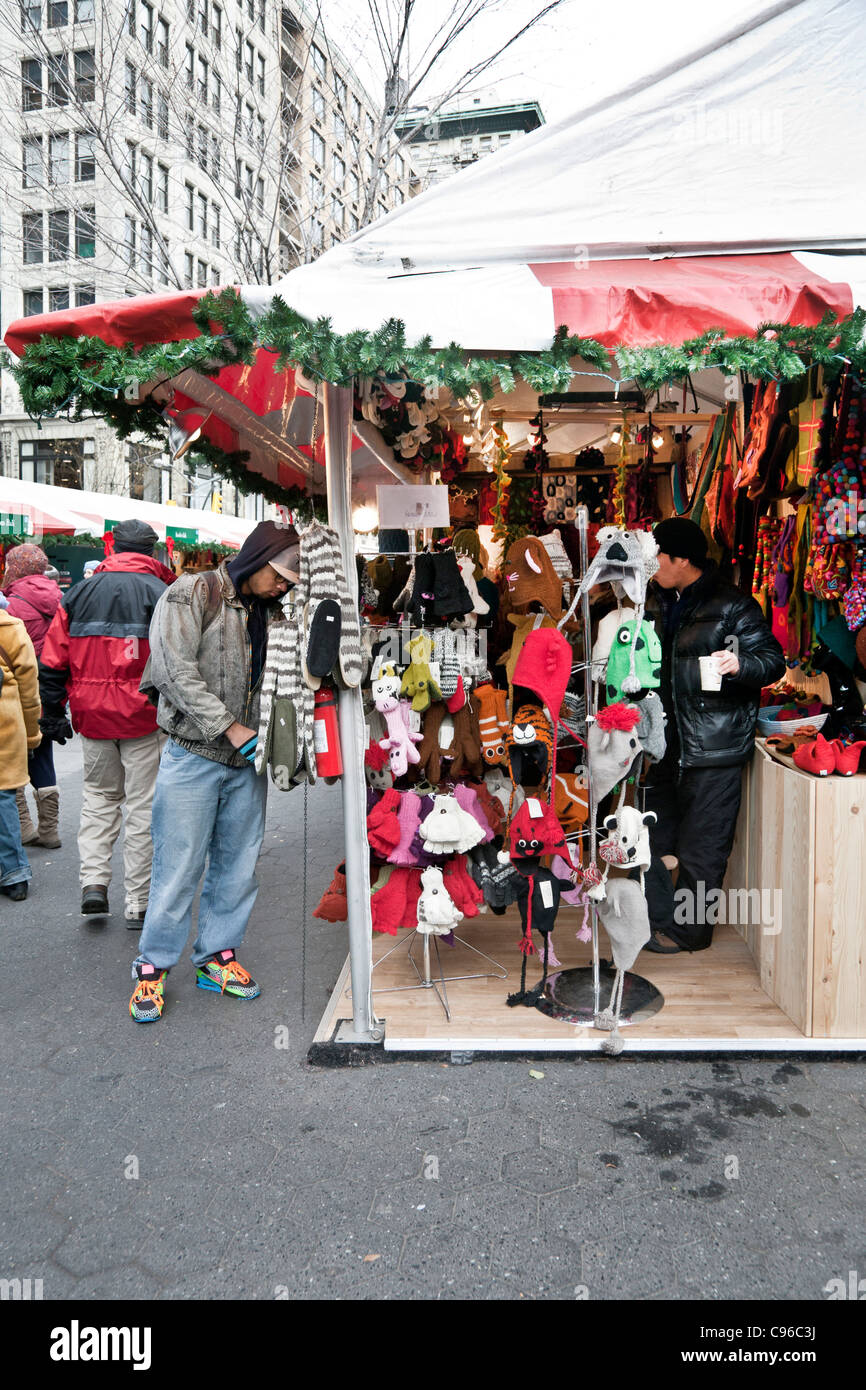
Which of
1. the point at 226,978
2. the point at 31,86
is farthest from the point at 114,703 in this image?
the point at 31,86

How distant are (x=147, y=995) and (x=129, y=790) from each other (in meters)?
1.42

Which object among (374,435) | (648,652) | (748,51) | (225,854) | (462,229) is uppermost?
(748,51)

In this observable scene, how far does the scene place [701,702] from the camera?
424 centimetres

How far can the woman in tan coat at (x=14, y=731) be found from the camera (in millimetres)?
5191

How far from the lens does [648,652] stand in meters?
3.68

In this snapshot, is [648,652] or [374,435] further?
[374,435]

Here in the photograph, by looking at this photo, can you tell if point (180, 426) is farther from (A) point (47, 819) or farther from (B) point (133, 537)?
(A) point (47, 819)

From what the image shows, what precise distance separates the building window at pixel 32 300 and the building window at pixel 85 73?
18.4m

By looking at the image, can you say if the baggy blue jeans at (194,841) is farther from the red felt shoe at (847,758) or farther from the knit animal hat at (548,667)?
the red felt shoe at (847,758)

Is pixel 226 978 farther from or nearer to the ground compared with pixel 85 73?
nearer to the ground
